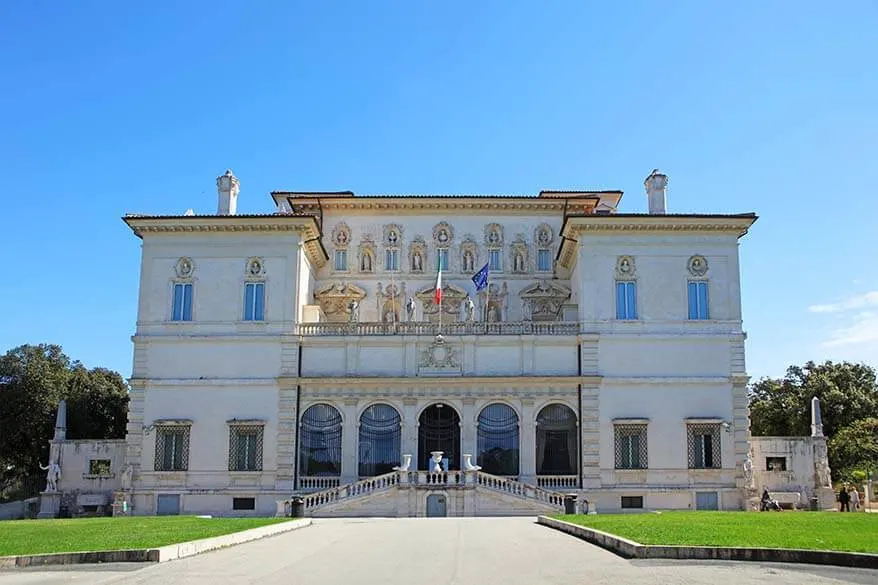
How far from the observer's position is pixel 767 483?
47.3m

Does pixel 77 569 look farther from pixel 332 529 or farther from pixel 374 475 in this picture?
pixel 374 475

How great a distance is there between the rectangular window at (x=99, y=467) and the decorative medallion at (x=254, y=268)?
1210 cm

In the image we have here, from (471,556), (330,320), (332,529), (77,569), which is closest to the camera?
(77,569)

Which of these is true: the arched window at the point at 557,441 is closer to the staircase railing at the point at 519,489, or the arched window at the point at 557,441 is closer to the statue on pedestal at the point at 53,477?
the staircase railing at the point at 519,489

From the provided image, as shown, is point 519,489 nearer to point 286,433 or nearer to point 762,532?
point 286,433

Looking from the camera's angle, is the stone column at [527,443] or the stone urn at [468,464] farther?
the stone column at [527,443]

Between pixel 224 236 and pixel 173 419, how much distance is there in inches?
382

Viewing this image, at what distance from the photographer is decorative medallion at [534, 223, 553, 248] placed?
55750 millimetres

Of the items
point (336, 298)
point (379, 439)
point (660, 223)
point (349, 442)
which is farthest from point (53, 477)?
point (660, 223)

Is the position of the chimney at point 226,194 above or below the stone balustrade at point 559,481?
above

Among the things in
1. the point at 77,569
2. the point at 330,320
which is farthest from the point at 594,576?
the point at 330,320

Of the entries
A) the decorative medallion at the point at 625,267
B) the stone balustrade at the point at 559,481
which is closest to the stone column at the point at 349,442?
the stone balustrade at the point at 559,481

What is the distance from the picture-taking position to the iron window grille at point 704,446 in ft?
152

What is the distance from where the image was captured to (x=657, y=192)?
5203 centimetres
